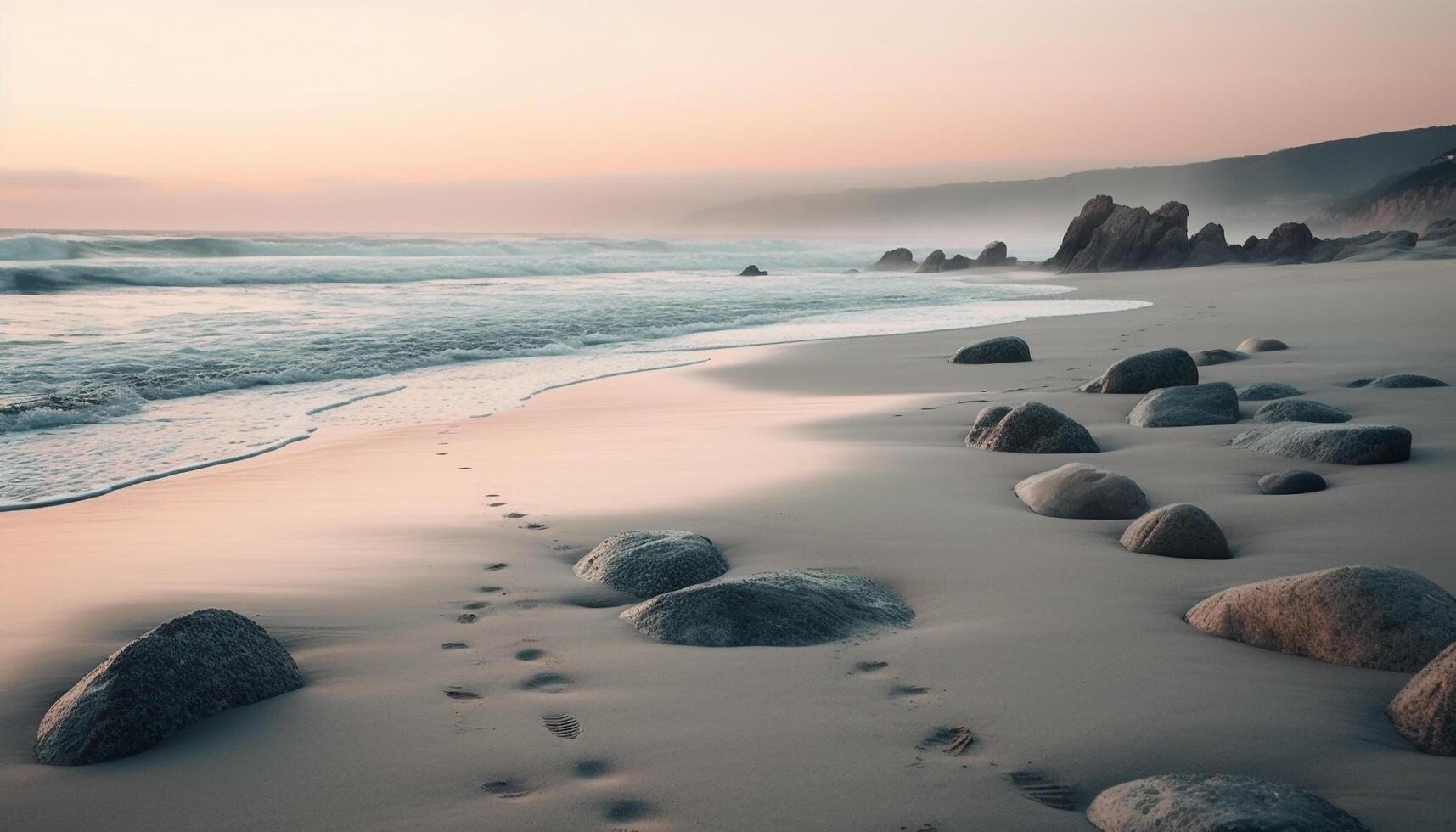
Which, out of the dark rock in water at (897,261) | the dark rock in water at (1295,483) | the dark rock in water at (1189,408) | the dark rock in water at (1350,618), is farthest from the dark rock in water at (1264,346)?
the dark rock in water at (897,261)

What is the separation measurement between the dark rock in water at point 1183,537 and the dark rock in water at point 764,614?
1098 millimetres

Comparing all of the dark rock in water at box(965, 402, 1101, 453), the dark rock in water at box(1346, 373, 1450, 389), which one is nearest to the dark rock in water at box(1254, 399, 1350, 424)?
the dark rock in water at box(965, 402, 1101, 453)

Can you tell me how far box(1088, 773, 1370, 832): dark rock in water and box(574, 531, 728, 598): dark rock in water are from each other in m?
1.95

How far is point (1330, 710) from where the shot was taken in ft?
8.51

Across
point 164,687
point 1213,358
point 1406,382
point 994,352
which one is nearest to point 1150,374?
point 1406,382

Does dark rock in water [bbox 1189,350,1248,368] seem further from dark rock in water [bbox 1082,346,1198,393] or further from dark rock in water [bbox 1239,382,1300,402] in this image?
dark rock in water [bbox 1239,382,1300,402]

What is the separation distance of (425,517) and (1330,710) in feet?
12.7

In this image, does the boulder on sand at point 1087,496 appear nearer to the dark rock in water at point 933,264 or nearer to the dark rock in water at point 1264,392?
the dark rock in water at point 1264,392

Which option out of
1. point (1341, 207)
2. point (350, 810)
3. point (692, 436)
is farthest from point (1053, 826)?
point (1341, 207)

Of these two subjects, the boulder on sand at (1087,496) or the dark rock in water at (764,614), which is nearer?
the dark rock in water at (764,614)

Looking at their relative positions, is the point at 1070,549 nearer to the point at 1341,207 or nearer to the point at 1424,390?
the point at 1424,390

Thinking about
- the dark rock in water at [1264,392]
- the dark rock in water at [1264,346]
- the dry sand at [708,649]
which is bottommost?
the dry sand at [708,649]

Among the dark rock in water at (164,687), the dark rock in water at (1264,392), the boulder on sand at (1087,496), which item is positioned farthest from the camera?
the dark rock in water at (1264,392)

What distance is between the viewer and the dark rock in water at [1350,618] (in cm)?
285
